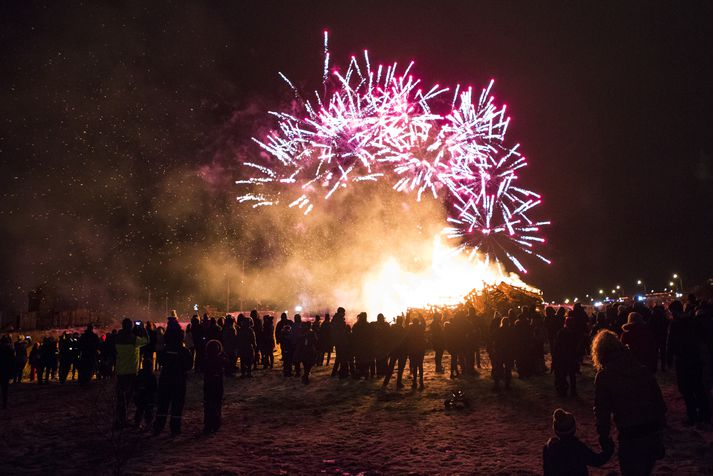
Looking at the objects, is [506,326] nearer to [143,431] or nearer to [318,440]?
[318,440]

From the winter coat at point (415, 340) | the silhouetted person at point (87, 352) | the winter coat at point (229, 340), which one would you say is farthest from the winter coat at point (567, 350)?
the silhouetted person at point (87, 352)

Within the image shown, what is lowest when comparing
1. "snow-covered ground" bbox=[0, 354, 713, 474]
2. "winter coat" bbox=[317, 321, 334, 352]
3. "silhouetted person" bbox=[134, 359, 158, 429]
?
"snow-covered ground" bbox=[0, 354, 713, 474]

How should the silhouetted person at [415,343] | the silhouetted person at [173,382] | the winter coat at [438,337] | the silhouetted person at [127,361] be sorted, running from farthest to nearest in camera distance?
the winter coat at [438,337], the silhouetted person at [415,343], the silhouetted person at [127,361], the silhouetted person at [173,382]

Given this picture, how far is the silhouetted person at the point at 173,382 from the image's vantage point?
856 cm

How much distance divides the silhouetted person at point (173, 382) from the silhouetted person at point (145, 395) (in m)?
0.57

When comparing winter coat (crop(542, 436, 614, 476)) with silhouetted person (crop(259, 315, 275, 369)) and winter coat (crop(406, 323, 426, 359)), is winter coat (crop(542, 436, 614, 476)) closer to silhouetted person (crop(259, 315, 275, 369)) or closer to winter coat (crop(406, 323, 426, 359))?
winter coat (crop(406, 323, 426, 359))

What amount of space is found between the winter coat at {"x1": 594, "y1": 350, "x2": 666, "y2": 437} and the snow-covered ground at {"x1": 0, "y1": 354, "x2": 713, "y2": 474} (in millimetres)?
2576

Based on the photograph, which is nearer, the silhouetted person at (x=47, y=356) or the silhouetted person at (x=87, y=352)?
the silhouetted person at (x=87, y=352)

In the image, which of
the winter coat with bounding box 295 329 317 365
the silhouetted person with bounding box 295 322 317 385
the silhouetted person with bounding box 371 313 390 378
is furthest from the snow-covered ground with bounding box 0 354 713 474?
the silhouetted person with bounding box 371 313 390 378

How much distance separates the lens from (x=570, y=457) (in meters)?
3.80

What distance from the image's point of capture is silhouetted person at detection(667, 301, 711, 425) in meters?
7.48

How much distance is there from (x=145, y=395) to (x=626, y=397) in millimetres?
8296

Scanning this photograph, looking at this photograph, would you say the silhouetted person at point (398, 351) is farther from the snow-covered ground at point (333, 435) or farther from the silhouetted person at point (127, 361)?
the silhouetted person at point (127, 361)

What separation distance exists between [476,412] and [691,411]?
3.71 metres
